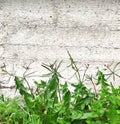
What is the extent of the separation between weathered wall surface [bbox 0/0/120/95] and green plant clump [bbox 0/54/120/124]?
21 centimetres

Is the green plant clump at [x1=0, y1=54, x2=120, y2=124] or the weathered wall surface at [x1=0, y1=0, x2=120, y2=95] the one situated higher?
the weathered wall surface at [x1=0, y1=0, x2=120, y2=95]

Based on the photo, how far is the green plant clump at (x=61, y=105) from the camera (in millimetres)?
2758

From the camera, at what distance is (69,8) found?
3.21 metres

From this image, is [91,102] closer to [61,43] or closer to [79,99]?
[79,99]

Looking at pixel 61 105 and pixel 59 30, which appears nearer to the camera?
pixel 61 105

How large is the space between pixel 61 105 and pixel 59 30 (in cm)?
64

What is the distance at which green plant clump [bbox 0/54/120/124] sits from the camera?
9.05ft

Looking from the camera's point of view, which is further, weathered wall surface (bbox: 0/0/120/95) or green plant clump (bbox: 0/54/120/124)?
weathered wall surface (bbox: 0/0/120/95)

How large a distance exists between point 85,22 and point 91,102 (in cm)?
61

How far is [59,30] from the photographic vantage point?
3232mm

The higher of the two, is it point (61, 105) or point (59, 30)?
point (59, 30)

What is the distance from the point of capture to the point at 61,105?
2807mm

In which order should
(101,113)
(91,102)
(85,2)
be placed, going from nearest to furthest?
(101,113)
(91,102)
(85,2)

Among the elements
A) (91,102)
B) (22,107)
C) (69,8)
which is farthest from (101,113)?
(69,8)
